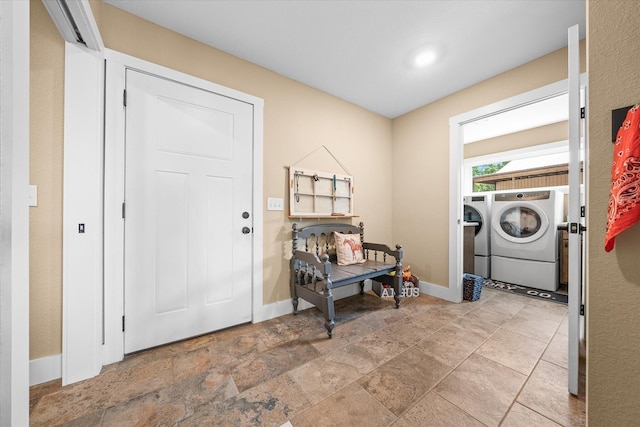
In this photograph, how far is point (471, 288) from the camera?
103 inches

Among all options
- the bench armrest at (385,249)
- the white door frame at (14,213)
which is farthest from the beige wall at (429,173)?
the white door frame at (14,213)

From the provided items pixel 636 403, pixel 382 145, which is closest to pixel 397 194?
pixel 382 145

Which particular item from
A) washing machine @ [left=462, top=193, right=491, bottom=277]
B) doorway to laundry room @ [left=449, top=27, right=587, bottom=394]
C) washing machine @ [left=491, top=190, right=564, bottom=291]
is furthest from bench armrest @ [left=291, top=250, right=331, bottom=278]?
washing machine @ [left=491, top=190, right=564, bottom=291]

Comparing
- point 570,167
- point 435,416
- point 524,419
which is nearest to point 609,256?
point 570,167

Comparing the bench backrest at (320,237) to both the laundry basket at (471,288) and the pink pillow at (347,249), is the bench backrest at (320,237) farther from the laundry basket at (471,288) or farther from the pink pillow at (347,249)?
the laundry basket at (471,288)

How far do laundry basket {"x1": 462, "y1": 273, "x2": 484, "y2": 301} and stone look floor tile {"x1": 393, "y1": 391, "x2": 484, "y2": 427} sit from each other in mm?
1722

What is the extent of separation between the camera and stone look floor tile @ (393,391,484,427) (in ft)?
3.62

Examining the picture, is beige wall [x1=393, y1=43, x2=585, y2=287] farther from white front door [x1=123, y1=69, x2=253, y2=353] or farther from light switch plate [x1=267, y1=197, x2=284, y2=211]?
white front door [x1=123, y1=69, x2=253, y2=353]

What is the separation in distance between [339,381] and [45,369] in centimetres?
173

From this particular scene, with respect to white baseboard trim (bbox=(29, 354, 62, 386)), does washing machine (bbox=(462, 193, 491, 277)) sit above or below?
above

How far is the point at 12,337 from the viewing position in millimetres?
623

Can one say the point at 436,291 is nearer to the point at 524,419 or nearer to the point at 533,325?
the point at 533,325

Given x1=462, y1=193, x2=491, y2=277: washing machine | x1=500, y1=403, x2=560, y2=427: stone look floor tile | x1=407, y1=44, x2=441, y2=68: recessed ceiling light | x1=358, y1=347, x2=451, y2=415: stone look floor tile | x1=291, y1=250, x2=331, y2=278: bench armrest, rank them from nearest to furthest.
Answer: x1=500, y1=403, x2=560, y2=427: stone look floor tile, x1=358, y1=347, x2=451, y2=415: stone look floor tile, x1=291, y1=250, x2=331, y2=278: bench armrest, x1=407, y1=44, x2=441, y2=68: recessed ceiling light, x1=462, y1=193, x2=491, y2=277: washing machine

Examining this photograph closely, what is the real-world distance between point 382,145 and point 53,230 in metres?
3.26
